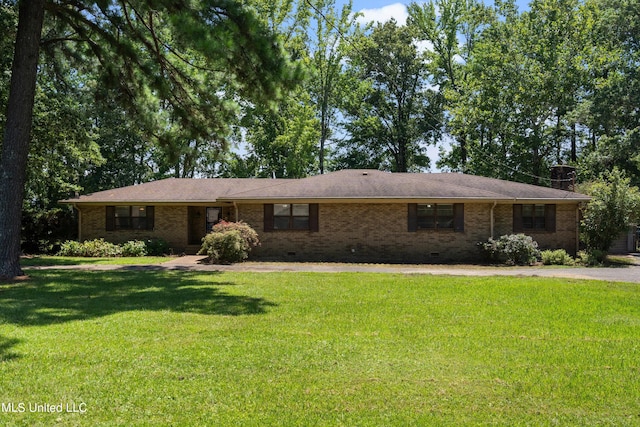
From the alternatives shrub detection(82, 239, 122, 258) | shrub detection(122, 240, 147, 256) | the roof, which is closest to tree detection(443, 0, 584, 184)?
the roof

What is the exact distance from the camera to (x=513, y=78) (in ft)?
113

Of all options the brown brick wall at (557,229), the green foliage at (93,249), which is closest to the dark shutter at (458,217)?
the brown brick wall at (557,229)

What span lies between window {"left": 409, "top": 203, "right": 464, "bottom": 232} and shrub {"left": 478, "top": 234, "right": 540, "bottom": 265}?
1905 mm

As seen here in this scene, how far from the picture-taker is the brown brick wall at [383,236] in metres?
20.4

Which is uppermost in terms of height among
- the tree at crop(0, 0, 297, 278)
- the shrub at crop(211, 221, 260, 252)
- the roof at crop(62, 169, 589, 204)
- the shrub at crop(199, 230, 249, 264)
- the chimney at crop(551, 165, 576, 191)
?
the tree at crop(0, 0, 297, 278)

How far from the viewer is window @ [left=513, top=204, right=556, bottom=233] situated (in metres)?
20.9

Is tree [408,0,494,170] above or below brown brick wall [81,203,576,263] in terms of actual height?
above

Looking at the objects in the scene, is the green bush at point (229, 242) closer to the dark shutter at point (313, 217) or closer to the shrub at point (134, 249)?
the dark shutter at point (313, 217)

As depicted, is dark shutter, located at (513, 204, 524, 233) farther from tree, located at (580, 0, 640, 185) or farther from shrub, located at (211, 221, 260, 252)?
tree, located at (580, 0, 640, 185)

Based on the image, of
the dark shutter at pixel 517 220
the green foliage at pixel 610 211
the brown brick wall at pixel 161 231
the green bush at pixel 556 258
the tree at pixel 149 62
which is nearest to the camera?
the tree at pixel 149 62

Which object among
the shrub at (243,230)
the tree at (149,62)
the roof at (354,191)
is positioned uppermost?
the tree at (149,62)

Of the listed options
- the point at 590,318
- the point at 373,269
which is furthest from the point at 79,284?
the point at 590,318
